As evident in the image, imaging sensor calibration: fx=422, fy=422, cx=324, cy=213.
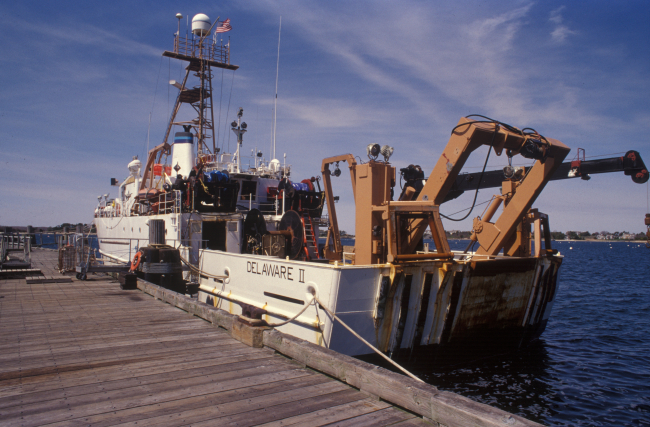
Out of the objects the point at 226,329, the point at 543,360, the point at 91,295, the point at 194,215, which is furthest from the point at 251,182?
the point at 543,360

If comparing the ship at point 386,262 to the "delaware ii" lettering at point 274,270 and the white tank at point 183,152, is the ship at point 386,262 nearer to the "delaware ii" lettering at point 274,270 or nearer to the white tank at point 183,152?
the "delaware ii" lettering at point 274,270

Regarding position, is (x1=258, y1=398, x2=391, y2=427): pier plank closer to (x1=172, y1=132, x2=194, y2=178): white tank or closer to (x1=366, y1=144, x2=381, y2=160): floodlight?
→ (x1=366, y1=144, x2=381, y2=160): floodlight

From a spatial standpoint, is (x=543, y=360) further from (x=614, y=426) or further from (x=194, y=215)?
(x=194, y=215)

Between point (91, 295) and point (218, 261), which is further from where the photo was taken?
point (218, 261)

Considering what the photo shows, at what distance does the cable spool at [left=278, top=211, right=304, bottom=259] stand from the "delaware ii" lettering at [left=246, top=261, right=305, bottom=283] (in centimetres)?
269

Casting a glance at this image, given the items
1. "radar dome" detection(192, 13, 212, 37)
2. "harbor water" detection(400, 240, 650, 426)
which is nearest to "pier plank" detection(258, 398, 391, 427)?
"harbor water" detection(400, 240, 650, 426)

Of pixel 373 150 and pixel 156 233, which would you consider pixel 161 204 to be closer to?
pixel 156 233

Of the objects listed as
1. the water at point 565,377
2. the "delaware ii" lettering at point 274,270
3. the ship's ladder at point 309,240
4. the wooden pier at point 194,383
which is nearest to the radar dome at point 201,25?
the ship's ladder at point 309,240

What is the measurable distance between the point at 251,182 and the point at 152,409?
44.4 ft

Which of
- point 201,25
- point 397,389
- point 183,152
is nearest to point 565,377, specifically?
point 397,389

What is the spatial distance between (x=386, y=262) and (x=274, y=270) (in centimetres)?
237

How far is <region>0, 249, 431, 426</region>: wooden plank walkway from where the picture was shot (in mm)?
3953

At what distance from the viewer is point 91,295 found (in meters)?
11.4

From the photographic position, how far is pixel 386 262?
8.44 metres
